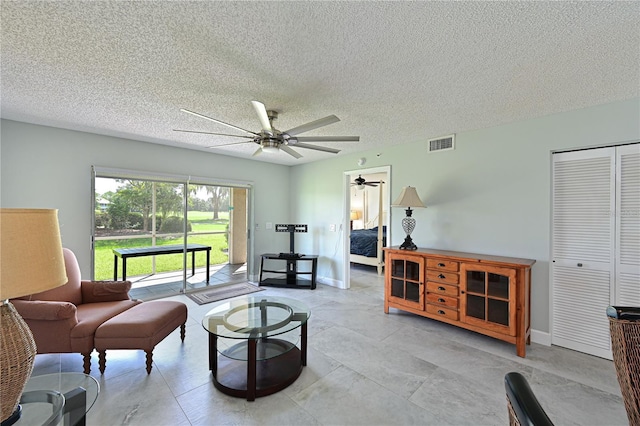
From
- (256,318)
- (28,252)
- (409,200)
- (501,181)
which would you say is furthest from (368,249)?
(28,252)

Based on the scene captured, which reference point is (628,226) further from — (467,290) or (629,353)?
(629,353)

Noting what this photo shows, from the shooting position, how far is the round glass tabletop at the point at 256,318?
2.11 meters

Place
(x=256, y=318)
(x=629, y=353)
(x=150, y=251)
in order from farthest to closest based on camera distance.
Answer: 1. (x=150, y=251)
2. (x=256, y=318)
3. (x=629, y=353)

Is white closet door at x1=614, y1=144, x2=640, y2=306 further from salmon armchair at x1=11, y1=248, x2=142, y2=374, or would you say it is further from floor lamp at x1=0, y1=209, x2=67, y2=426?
salmon armchair at x1=11, y1=248, x2=142, y2=374

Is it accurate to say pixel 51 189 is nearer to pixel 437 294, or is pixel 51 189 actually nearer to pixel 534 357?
pixel 437 294

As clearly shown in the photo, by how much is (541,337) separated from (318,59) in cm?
362

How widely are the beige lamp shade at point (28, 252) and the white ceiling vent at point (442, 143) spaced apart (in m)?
3.92

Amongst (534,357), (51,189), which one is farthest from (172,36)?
(534,357)

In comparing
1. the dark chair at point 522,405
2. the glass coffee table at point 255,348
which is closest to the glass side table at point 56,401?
the glass coffee table at point 255,348

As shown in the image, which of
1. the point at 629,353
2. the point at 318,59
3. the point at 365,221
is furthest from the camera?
the point at 365,221

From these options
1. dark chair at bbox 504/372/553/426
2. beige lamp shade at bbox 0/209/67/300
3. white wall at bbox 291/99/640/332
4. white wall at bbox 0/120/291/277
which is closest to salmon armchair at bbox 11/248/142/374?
beige lamp shade at bbox 0/209/67/300

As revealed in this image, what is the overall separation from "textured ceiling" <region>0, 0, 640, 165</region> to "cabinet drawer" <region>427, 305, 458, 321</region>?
7.37ft

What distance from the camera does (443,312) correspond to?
3111 millimetres

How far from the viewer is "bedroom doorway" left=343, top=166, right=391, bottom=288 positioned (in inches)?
185
